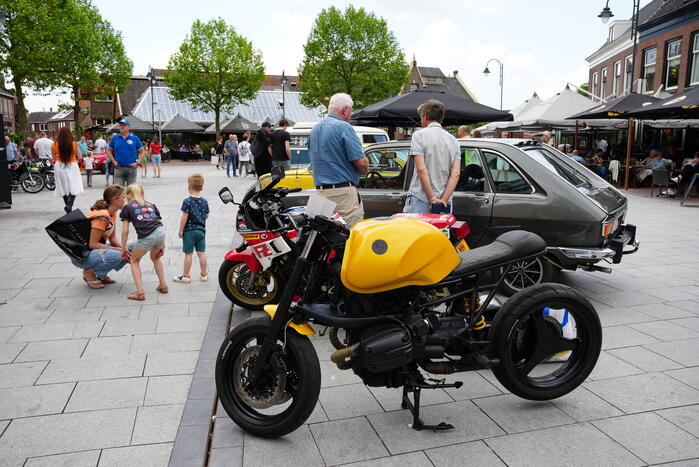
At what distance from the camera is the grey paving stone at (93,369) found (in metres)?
3.84

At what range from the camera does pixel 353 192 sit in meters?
5.17

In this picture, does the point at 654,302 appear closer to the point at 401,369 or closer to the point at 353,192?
the point at 353,192

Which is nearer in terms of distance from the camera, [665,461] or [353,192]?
[665,461]

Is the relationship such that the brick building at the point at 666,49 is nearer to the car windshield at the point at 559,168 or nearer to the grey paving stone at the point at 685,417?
the car windshield at the point at 559,168

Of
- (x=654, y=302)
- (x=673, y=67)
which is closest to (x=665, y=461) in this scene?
(x=654, y=302)

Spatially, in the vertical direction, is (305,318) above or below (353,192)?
below

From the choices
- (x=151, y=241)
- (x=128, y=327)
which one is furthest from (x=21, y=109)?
(x=128, y=327)

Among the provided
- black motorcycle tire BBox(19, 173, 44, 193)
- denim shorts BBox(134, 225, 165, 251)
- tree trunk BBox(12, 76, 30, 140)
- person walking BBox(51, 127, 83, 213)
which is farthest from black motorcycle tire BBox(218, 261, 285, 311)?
tree trunk BBox(12, 76, 30, 140)

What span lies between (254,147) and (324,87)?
33.4 metres

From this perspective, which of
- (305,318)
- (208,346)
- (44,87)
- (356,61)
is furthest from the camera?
(356,61)

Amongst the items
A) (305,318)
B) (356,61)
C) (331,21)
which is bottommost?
(305,318)

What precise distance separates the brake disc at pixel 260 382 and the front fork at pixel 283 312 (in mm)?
53

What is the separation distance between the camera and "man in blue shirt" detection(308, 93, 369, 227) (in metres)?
5.00

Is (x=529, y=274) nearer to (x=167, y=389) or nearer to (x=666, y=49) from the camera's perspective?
(x=167, y=389)
